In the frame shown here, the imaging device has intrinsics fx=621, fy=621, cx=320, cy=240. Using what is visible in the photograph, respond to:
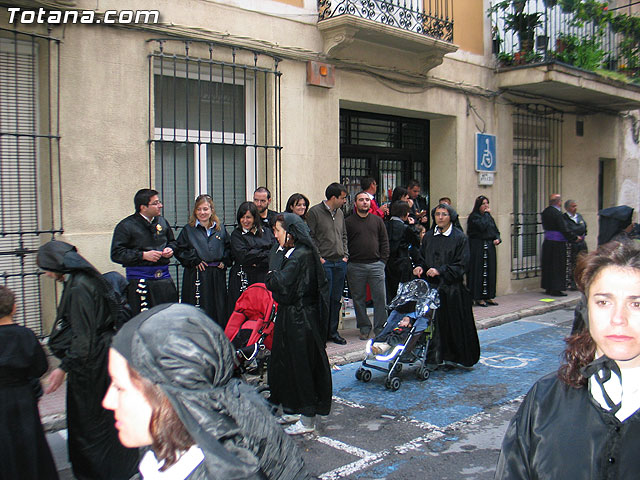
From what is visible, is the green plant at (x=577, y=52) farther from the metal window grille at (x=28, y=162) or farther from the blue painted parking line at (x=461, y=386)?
the metal window grille at (x=28, y=162)

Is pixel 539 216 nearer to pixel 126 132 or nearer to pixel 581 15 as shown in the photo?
pixel 581 15

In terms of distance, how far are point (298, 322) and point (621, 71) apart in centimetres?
1318

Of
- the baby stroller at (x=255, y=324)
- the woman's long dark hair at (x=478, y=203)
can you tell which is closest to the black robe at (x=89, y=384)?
the baby stroller at (x=255, y=324)

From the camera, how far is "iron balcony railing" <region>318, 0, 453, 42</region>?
31.4ft

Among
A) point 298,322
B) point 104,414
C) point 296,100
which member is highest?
point 296,100

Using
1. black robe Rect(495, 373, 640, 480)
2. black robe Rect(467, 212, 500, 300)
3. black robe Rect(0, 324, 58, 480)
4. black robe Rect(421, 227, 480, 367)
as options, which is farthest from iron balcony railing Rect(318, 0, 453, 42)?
black robe Rect(495, 373, 640, 480)

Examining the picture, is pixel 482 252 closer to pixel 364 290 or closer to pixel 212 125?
pixel 364 290

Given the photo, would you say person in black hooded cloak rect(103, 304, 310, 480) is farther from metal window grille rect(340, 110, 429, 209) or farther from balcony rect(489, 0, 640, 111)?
balcony rect(489, 0, 640, 111)

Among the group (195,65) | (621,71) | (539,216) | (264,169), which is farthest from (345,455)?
(621,71)

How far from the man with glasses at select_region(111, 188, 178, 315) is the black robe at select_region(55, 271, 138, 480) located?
2461 millimetres

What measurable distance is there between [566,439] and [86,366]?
3.31 metres

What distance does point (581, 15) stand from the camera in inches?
516

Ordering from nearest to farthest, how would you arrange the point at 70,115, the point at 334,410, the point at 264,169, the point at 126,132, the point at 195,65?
the point at 334,410, the point at 70,115, the point at 126,132, the point at 195,65, the point at 264,169

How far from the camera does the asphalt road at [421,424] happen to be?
15.4 ft
